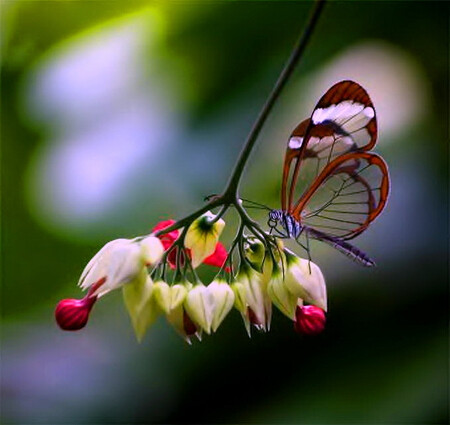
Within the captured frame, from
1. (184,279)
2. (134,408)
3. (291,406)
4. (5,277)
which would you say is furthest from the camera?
(5,277)

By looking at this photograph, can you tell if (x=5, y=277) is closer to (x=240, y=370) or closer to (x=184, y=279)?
(x=240, y=370)

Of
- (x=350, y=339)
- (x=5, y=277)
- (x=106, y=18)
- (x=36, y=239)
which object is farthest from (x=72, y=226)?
(x=350, y=339)

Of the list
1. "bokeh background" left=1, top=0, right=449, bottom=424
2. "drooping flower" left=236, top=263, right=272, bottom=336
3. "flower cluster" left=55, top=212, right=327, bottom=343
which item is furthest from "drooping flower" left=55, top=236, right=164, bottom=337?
"bokeh background" left=1, top=0, right=449, bottom=424

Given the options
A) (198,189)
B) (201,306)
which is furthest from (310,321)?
(198,189)

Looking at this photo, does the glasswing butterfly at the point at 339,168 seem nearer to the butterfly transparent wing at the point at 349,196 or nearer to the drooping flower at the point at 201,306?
the butterfly transparent wing at the point at 349,196

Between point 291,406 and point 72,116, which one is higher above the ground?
point 72,116

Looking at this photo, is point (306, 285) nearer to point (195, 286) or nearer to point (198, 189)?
point (195, 286)

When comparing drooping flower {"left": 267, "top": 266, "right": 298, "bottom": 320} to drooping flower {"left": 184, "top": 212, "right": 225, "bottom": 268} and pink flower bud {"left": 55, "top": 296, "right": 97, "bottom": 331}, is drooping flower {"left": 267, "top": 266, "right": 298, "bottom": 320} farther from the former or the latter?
pink flower bud {"left": 55, "top": 296, "right": 97, "bottom": 331}
